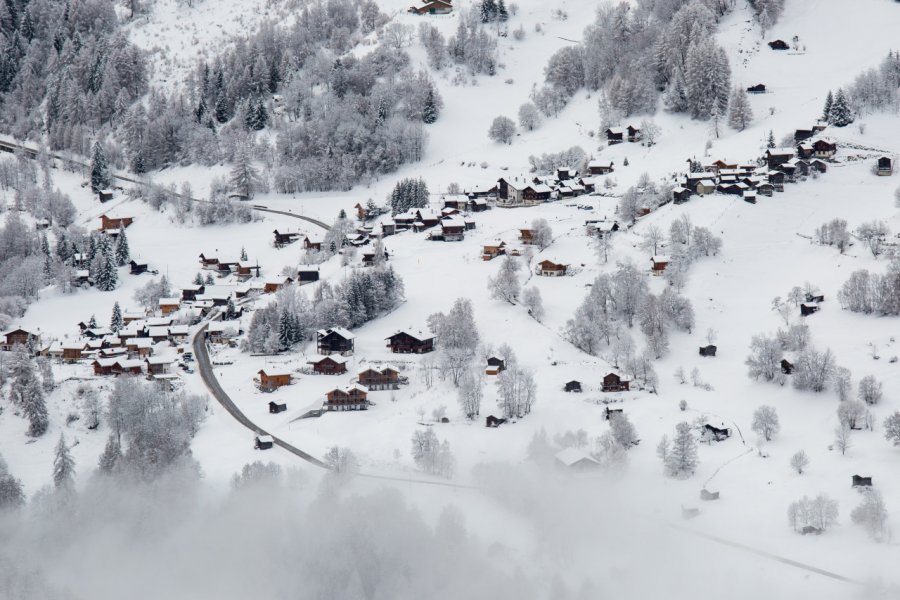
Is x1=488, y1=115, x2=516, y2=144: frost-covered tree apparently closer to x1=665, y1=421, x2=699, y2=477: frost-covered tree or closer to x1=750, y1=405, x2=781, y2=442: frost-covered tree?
x1=750, y1=405, x2=781, y2=442: frost-covered tree

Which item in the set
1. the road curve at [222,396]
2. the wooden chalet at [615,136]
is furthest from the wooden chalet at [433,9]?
the road curve at [222,396]

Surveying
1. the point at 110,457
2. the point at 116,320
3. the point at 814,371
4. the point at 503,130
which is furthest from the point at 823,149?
the point at 110,457

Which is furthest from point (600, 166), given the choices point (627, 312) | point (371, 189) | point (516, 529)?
point (516, 529)

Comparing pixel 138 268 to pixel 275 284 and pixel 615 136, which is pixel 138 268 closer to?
pixel 275 284

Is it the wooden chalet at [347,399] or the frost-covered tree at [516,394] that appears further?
the wooden chalet at [347,399]

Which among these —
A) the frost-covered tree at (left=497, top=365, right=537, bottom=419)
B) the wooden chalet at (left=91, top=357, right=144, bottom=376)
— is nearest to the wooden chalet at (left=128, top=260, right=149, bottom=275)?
the wooden chalet at (left=91, top=357, right=144, bottom=376)

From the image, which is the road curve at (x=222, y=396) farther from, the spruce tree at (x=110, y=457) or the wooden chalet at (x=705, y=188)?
the wooden chalet at (x=705, y=188)

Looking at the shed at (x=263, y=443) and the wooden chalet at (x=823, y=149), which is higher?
the wooden chalet at (x=823, y=149)
